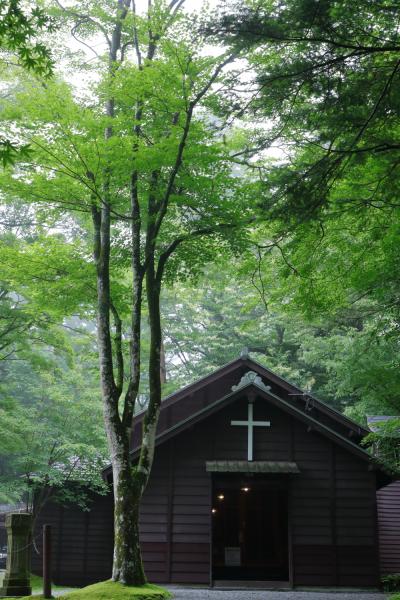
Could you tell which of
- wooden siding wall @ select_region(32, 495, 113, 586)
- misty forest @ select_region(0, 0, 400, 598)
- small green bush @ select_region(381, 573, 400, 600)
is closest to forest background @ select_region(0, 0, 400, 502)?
misty forest @ select_region(0, 0, 400, 598)

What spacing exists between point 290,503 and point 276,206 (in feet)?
33.8

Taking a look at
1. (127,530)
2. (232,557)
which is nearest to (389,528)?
(232,557)

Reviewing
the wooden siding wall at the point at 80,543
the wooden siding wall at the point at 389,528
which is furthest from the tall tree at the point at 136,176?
the wooden siding wall at the point at 389,528

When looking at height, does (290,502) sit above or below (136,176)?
below

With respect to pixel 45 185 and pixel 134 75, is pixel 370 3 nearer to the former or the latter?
pixel 134 75

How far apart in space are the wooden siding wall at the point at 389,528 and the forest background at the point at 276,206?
3133 millimetres

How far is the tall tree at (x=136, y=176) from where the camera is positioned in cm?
1140

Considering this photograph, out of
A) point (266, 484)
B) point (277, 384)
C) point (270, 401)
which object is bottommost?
point (266, 484)

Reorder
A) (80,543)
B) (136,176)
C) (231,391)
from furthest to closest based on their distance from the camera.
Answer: (80,543) → (231,391) → (136,176)

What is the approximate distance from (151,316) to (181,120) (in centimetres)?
380

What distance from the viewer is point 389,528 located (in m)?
21.4

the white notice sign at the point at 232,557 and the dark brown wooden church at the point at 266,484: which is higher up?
the dark brown wooden church at the point at 266,484

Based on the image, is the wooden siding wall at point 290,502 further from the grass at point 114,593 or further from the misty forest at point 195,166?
the grass at point 114,593

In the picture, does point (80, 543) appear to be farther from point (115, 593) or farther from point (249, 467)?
point (115, 593)
